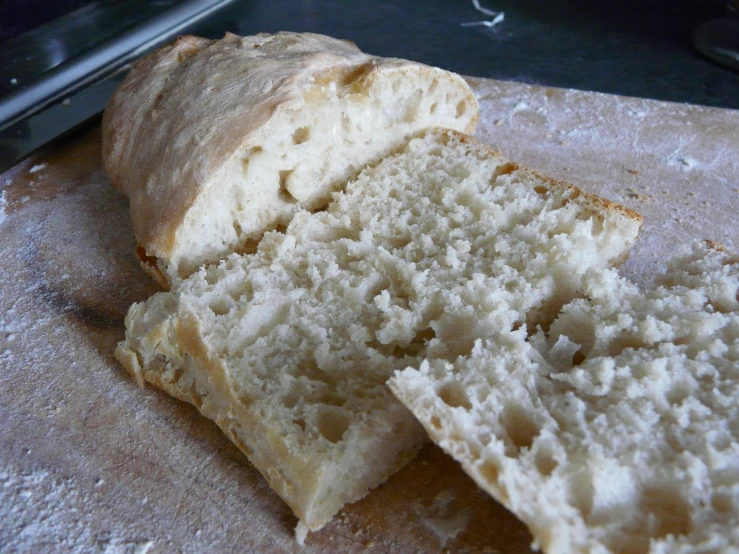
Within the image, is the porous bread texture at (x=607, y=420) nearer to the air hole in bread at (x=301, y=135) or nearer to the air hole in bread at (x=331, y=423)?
the air hole in bread at (x=331, y=423)

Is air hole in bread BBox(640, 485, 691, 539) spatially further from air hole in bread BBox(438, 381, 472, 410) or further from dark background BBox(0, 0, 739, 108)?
dark background BBox(0, 0, 739, 108)

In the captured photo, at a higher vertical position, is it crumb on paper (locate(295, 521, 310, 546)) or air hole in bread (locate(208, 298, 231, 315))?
air hole in bread (locate(208, 298, 231, 315))

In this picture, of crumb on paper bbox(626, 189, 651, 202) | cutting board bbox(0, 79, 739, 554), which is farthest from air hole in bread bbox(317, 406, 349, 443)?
crumb on paper bbox(626, 189, 651, 202)

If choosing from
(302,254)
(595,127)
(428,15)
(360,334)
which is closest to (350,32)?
(428,15)

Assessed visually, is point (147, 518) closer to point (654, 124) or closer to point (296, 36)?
point (296, 36)

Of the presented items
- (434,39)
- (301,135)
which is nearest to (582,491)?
(301,135)

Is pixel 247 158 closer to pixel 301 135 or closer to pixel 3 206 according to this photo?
pixel 301 135
